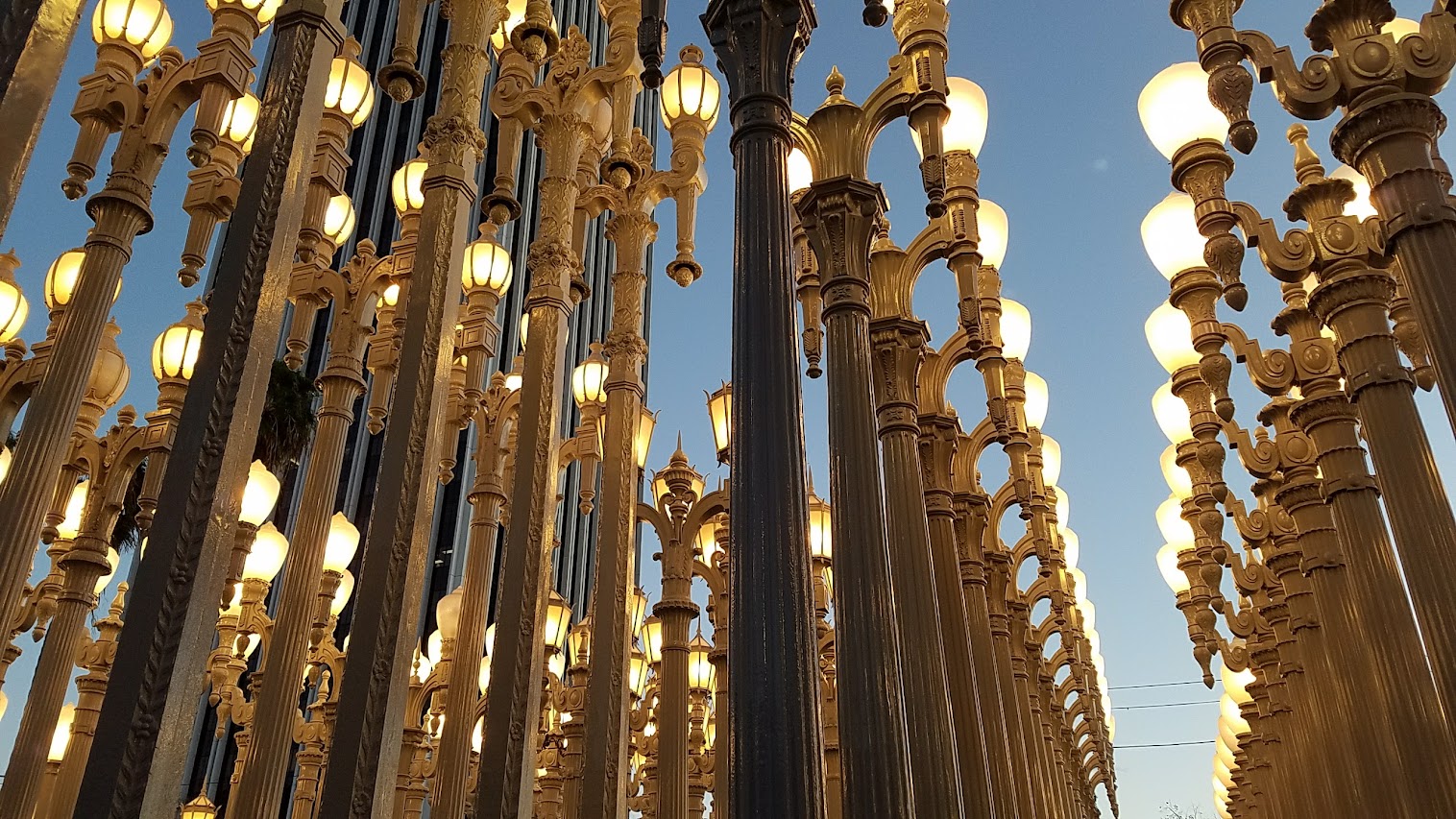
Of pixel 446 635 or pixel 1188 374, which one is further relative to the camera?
pixel 446 635

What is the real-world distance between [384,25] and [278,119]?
33643 mm

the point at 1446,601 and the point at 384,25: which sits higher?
the point at 384,25

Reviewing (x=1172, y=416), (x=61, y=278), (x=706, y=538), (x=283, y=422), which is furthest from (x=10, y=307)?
(x=283, y=422)

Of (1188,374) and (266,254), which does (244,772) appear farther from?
(1188,374)

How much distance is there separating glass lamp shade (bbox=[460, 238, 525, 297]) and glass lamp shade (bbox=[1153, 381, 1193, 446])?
6.23m

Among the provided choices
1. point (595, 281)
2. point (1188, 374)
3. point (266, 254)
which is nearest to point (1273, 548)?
point (1188, 374)

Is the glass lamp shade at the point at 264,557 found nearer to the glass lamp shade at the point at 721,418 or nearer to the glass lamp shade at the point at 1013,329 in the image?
the glass lamp shade at the point at 721,418

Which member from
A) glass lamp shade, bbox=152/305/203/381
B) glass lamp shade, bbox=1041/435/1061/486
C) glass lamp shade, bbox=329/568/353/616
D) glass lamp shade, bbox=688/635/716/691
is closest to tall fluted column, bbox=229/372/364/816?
glass lamp shade, bbox=152/305/203/381

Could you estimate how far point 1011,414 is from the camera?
29.5ft

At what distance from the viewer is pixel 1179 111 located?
6473mm

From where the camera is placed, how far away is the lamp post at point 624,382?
7.76m

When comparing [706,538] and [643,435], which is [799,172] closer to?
[643,435]

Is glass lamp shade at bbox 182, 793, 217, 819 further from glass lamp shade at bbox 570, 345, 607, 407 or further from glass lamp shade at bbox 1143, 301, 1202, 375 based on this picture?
glass lamp shade at bbox 1143, 301, 1202, 375

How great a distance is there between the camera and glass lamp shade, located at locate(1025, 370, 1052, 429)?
10734 mm
